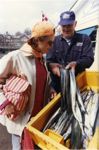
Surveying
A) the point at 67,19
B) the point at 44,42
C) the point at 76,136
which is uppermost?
the point at 67,19

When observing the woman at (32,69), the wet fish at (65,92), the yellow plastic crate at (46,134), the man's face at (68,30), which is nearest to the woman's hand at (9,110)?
the woman at (32,69)

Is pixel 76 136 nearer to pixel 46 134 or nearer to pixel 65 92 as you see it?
pixel 46 134

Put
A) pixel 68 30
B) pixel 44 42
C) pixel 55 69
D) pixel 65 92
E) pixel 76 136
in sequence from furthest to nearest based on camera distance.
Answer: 1. pixel 68 30
2. pixel 55 69
3. pixel 65 92
4. pixel 44 42
5. pixel 76 136

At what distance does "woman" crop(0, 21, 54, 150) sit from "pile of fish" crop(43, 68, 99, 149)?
0.14 meters

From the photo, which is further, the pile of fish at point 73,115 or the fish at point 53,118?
the fish at point 53,118

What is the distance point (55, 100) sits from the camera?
6.52ft

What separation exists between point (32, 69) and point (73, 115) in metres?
0.43

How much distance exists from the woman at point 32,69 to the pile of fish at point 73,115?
14 centimetres

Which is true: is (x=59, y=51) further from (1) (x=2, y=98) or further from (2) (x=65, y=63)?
(1) (x=2, y=98)

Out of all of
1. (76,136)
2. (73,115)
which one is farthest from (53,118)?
(76,136)

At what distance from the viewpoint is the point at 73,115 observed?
73.8 inches

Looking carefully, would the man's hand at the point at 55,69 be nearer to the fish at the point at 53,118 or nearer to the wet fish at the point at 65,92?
the wet fish at the point at 65,92

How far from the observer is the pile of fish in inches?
66.8

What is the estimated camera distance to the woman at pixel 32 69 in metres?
1.81
